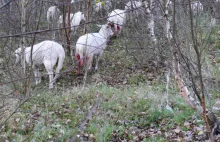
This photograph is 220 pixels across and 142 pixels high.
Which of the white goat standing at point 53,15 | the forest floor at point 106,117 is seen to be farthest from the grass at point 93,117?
the white goat standing at point 53,15

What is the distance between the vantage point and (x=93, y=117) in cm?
659

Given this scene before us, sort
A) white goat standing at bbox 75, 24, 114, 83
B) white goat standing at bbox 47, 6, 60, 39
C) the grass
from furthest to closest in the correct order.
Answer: white goat standing at bbox 47, 6, 60, 39, white goat standing at bbox 75, 24, 114, 83, the grass

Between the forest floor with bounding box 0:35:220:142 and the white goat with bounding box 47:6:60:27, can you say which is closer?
the forest floor with bounding box 0:35:220:142

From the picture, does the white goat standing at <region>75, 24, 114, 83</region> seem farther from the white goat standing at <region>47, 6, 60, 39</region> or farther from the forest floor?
the white goat standing at <region>47, 6, 60, 39</region>

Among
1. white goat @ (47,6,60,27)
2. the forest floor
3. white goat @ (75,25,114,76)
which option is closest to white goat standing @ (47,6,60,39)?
white goat @ (47,6,60,27)

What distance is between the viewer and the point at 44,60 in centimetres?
994

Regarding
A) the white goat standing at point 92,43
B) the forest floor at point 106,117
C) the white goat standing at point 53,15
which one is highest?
the white goat standing at point 53,15

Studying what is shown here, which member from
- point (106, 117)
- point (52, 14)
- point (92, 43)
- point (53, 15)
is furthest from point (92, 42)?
point (106, 117)

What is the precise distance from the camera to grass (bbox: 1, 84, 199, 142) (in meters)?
6.02

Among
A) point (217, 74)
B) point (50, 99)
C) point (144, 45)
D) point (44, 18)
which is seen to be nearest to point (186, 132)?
point (50, 99)

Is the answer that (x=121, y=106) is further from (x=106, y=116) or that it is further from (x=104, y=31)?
(x=104, y=31)

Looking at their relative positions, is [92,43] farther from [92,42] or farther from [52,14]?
[52,14]

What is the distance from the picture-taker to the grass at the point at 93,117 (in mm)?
6020

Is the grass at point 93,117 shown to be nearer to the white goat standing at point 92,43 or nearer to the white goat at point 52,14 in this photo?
the white goat standing at point 92,43
